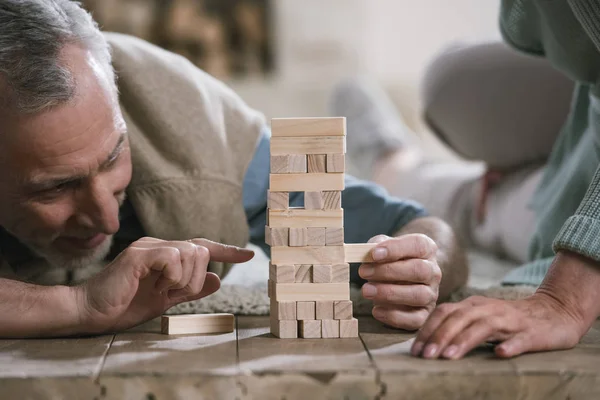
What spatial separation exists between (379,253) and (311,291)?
107mm

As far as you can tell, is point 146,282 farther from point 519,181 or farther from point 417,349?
point 519,181

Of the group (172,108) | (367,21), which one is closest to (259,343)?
(172,108)

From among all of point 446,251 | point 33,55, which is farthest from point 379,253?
point 33,55

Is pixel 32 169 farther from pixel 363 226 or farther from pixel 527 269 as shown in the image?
pixel 527 269

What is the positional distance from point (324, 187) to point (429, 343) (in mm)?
249

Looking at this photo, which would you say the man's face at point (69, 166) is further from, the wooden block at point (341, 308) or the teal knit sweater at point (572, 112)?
the teal knit sweater at point (572, 112)

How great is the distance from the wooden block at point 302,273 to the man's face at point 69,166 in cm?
37

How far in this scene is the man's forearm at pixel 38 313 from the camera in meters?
1.05

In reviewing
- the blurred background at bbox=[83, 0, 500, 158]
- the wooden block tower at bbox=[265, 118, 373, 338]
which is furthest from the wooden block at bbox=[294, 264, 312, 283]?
the blurred background at bbox=[83, 0, 500, 158]

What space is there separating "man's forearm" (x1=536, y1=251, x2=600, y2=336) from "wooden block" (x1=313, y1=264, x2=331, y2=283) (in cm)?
29

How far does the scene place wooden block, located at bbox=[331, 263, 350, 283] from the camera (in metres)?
1.05

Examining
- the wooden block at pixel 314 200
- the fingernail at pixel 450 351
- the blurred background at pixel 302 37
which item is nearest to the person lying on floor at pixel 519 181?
the fingernail at pixel 450 351

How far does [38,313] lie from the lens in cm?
105

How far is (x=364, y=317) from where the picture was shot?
122 cm
